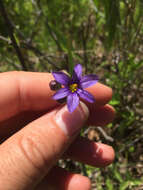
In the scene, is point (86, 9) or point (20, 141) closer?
point (20, 141)

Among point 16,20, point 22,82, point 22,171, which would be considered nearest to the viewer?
point 22,171

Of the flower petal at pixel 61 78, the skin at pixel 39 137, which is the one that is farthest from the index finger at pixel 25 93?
the flower petal at pixel 61 78

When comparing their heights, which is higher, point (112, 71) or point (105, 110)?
point (112, 71)

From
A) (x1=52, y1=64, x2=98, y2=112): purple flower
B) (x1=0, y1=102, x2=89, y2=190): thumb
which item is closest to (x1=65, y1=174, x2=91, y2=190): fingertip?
(x1=0, y1=102, x2=89, y2=190): thumb

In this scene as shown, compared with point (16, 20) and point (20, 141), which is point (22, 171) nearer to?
point (20, 141)

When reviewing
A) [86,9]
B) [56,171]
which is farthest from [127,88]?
[86,9]
